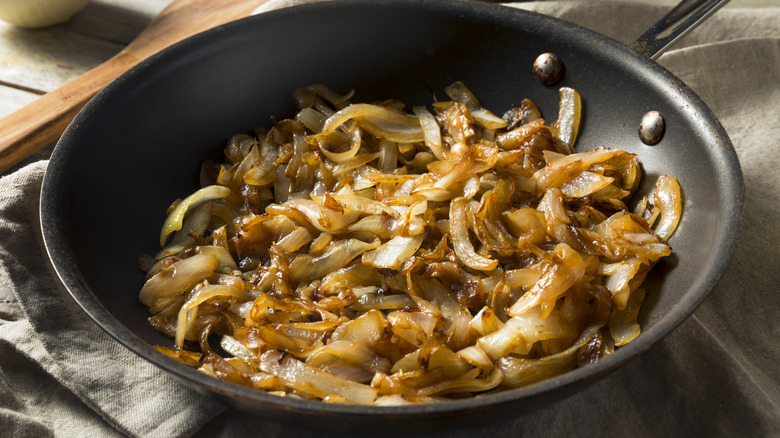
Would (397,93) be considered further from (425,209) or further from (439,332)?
(439,332)

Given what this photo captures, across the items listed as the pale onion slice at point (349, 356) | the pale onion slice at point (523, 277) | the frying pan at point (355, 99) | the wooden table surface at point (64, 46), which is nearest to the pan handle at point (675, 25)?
the frying pan at point (355, 99)

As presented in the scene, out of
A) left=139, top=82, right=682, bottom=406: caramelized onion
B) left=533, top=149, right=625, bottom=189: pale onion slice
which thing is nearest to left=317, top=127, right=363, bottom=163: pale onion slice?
left=139, top=82, right=682, bottom=406: caramelized onion

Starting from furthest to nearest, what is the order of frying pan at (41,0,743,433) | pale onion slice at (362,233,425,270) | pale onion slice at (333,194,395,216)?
pale onion slice at (333,194,395,216), pale onion slice at (362,233,425,270), frying pan at (41,0,743,433)

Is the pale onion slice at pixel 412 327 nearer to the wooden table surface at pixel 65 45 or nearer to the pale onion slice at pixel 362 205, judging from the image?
the pale onion slice at pixel 362 205

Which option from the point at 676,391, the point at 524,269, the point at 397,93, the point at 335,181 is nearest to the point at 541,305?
the point at 524,269

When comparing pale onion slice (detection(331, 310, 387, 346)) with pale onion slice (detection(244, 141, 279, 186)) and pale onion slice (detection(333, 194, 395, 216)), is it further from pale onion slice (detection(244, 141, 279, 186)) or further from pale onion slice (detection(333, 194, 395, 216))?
pale onion slice (detection(244, 141, 279, 186))

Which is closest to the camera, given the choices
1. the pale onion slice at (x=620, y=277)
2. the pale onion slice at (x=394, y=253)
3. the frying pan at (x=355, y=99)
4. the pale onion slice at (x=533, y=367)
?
the frying pan at (x=355, y=99)
